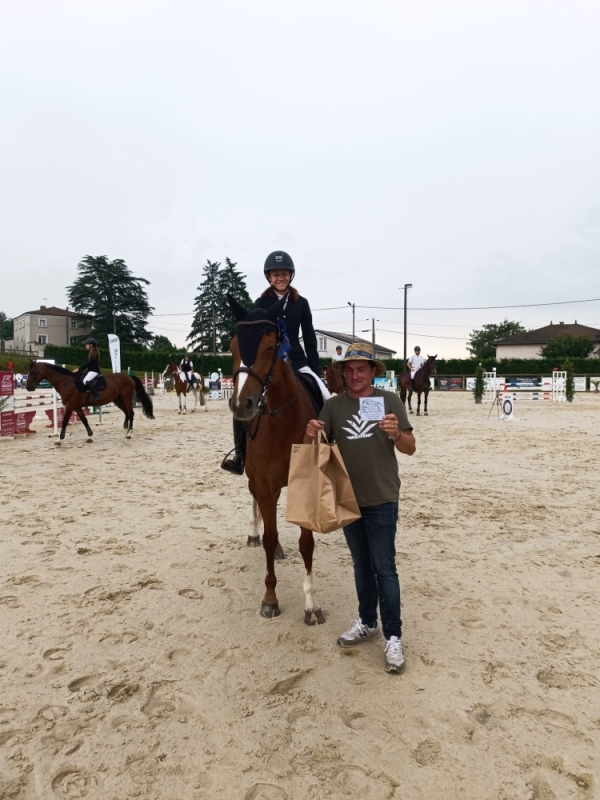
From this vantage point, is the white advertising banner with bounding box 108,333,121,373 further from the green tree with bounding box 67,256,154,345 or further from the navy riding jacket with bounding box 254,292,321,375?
the green tree with bounding box 67,256,154,345

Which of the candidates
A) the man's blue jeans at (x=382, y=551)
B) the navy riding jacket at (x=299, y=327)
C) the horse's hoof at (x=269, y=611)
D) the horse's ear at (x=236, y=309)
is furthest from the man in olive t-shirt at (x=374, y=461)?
the navy riding jacket at (x=299, y=327)

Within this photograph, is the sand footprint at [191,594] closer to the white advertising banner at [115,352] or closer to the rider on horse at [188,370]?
the rider on horse at [188,370]

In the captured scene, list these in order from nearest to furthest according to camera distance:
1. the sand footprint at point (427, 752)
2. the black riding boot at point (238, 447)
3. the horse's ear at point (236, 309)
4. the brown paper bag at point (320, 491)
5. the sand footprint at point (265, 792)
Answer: the sand footprint at point (265, 792) < the sand footprint at point (427, 752) < the brown paper bag at point (320, 491) < the horse's ear at point (236, 309) < the black riding boot at point (238, 447)

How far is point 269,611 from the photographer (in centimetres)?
346

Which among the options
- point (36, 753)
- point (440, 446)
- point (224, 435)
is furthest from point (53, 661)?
point (224, 435)

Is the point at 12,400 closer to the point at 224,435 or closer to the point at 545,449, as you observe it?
the point at 224,435

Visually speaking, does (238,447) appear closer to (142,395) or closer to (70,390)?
(70,390)

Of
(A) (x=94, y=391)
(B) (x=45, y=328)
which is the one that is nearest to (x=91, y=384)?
(A) (x=94, y=391)

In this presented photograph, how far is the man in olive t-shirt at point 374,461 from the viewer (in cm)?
277

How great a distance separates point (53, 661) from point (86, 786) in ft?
3.54

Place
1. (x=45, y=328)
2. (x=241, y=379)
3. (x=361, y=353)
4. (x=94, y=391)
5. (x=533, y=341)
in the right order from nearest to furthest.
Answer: (x=361, y=353) < (x=241, y=379) < (x=94, y=391) < (x=533, y=341) < (x=45, y=328)

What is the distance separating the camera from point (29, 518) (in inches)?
226

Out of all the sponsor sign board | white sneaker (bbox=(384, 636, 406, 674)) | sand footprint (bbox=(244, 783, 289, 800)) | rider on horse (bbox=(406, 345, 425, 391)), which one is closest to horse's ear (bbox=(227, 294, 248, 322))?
white sneaker (bbox=(384, 636, 406, 674))

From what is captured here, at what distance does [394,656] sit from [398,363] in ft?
149
